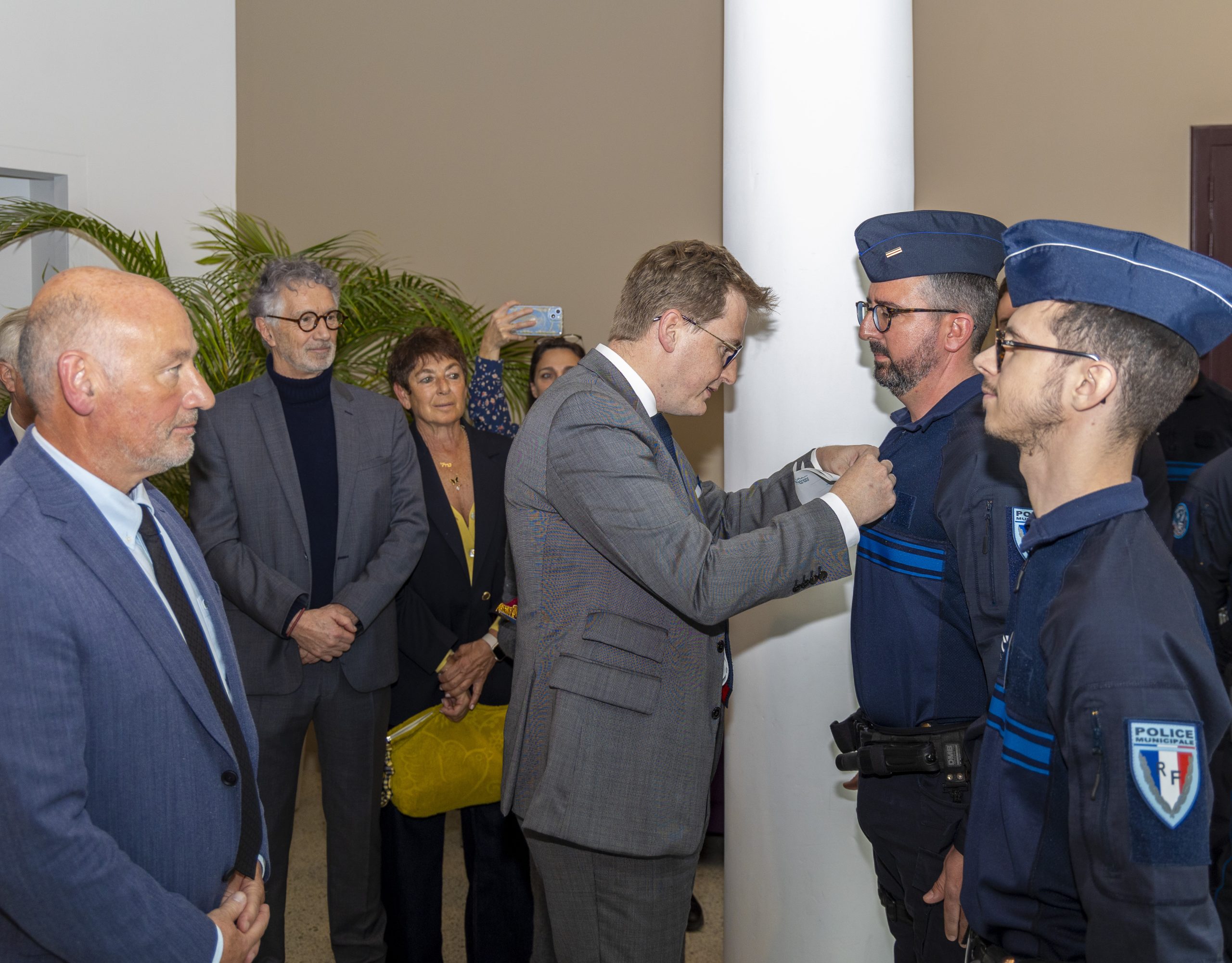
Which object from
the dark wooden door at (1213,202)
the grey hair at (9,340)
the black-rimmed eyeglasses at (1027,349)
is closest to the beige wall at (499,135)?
the dark wooden door at (1213,202)

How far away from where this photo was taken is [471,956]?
295cm

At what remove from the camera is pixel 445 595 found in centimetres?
305

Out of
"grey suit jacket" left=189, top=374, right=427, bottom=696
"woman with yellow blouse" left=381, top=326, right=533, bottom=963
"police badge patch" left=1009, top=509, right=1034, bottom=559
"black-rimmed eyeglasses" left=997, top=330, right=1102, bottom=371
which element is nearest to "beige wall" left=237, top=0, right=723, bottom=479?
"woman with yellow blouse" left=381, top=326, right=533, bottom=963

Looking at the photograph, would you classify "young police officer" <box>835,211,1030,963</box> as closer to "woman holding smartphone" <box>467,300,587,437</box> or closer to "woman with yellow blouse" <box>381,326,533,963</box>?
"woman with yellow blouse" <box>381,326,533,963</box>

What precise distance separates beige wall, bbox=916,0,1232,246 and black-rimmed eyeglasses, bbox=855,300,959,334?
2112mm

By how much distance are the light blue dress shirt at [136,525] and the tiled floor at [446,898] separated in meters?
1.89

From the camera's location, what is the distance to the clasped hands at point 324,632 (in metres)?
2.69

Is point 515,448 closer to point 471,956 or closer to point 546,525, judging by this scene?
point 546,525

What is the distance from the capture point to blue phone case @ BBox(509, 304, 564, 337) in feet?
12.1

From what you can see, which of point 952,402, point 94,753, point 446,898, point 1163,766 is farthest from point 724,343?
point 446,898

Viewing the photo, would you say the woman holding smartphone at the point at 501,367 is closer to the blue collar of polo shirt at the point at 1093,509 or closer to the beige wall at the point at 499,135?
the beige wall at the point at 499,135

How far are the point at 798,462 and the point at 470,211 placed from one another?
3103 millimetres

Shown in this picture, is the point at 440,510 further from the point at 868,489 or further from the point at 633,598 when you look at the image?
the point at 868,489

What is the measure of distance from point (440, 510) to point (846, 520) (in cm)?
156
